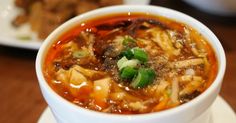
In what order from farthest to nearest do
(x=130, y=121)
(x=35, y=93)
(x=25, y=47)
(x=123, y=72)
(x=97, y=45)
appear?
(x=25, y=47)
(x=35, y=93)
(x=97, y=45)
(x=123, y=72)
(x=130, y=121)

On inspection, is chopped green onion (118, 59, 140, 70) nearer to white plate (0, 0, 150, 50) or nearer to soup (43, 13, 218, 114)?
soup (43, 13, 218, 114)

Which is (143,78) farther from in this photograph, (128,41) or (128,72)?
(128,41)

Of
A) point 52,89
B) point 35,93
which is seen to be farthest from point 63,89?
point 35,93

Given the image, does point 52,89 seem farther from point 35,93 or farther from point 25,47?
point 25,47

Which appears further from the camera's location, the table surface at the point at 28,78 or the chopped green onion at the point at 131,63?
the table surface at the point at 28,78

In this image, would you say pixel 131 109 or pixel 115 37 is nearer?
pixel 131 109

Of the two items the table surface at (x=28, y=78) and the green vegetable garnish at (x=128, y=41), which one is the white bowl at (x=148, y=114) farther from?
the table surface at (x=28, y=78)

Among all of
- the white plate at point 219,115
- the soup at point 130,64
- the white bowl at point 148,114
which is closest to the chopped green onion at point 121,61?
the soup at point 130,64
